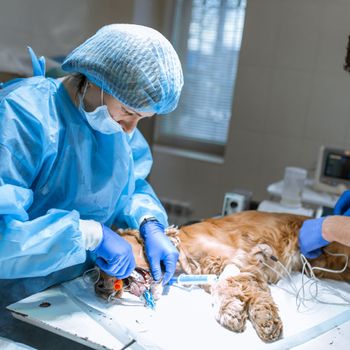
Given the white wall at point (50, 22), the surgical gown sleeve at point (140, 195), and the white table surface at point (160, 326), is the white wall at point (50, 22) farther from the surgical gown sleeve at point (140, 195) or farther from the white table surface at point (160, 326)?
the white table surface at point (160, 326)

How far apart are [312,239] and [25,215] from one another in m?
1.12

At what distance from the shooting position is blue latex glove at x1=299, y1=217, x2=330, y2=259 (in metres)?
1.63

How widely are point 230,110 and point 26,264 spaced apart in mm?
2787

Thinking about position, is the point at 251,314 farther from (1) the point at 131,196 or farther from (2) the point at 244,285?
(1) the point at 131,196

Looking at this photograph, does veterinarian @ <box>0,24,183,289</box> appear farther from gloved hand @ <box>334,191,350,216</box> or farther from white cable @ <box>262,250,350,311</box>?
gloved hand @ <box>334,191,350,216</box>

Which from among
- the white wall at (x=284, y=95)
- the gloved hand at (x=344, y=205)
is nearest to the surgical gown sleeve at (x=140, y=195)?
the gloved hand at (x=344, y=205)

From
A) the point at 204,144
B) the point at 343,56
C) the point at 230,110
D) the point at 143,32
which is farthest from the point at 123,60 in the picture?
the point at 204,144

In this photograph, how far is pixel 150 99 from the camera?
1.24 meters

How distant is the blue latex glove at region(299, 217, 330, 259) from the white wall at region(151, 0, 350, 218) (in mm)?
1678

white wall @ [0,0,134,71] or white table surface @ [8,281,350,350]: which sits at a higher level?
white wall @ [0,0,134,71]

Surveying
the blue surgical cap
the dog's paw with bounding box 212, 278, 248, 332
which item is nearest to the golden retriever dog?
the dog's paw with bounding box 212, 278, 248, 332

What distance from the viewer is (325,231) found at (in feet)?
5.13

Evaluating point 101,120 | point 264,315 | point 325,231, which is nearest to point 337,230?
point 325,231

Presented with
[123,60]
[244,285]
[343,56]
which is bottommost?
[244,285]
